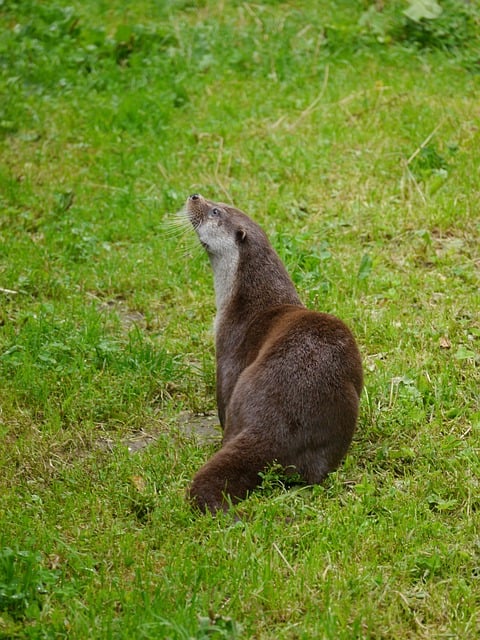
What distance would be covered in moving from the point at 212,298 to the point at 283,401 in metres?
2.33

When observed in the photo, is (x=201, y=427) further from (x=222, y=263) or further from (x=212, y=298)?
(x=212, y=298)

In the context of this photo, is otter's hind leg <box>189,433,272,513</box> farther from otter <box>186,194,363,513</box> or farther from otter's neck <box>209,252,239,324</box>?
otter's neck <box>209,252,239,324</box>

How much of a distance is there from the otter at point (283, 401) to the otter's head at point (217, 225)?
0.55m

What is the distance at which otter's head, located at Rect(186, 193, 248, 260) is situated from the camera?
18.9 feet

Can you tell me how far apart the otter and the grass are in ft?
0.40

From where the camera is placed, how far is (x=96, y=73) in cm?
1020

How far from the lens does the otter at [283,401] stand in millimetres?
4625

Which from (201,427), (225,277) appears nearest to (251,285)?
(225,277)

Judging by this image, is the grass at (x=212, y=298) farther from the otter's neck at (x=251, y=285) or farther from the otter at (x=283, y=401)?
the otter's neck at (x=251, y=285)

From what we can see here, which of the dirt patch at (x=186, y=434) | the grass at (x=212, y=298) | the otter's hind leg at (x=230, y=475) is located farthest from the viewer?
the dirt patch at (x=186, y=434)

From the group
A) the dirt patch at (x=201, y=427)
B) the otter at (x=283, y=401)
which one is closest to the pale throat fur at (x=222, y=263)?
the otter at (x=283, y=401)

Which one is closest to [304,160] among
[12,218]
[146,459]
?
[12,218]

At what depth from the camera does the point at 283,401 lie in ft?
15.4

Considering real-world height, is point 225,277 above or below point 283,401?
below
